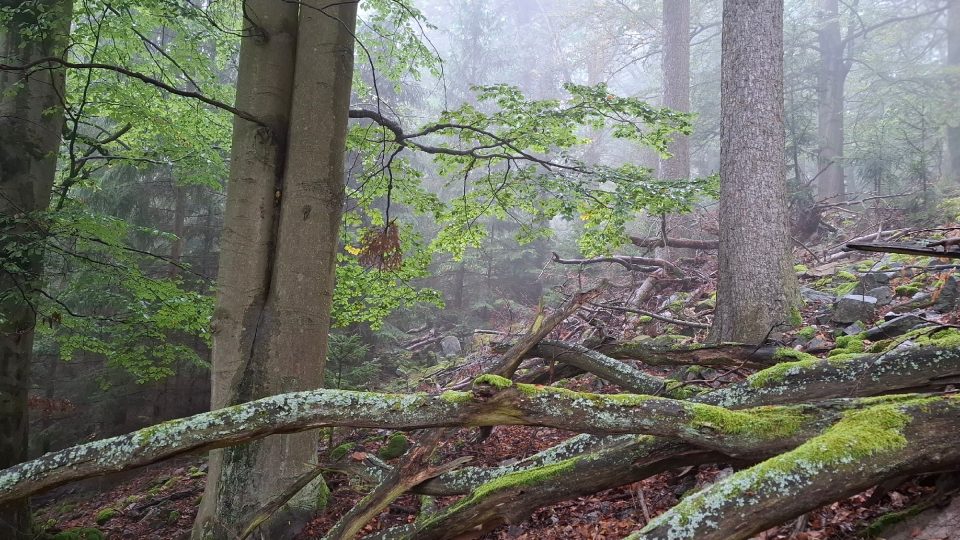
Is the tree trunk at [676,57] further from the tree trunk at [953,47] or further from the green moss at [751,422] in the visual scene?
the green moss at [751,422]

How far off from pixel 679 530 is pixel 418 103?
1869cm

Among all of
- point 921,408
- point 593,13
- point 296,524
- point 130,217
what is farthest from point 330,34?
point 593,13

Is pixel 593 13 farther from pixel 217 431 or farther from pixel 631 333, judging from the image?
pixel 217 431

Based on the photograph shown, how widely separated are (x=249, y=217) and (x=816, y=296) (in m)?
6.84

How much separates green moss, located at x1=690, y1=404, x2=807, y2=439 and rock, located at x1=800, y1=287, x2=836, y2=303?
4661 millimetres

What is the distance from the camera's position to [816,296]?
7.06m

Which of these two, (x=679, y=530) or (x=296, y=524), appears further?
(x=296, y=524)

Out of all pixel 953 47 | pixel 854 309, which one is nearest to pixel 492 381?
pixel 854 309

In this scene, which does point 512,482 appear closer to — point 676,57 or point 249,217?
point 249,217

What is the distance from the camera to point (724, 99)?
664cm

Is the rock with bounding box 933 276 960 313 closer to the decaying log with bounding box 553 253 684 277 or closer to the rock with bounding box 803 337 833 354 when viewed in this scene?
the rock with bounding box 803 337 833 354

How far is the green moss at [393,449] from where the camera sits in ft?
20.6

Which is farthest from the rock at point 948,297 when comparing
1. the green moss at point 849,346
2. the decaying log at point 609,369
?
the decaying log at point 609,369

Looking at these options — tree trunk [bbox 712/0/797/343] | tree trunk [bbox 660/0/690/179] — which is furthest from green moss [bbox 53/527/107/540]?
tree trunk [bbox 660/0/690/179]
